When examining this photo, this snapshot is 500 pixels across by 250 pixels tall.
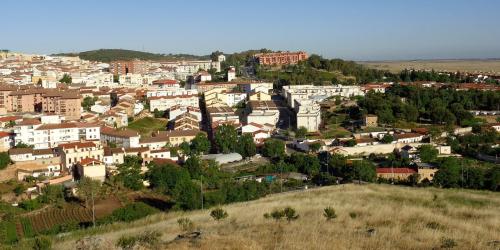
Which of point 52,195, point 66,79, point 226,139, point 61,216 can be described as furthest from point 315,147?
point 66,79

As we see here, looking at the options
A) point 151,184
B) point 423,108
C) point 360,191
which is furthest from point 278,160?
point 423,108

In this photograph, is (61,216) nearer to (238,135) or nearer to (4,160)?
(4,160)

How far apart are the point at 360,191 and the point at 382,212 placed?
3.54 metres

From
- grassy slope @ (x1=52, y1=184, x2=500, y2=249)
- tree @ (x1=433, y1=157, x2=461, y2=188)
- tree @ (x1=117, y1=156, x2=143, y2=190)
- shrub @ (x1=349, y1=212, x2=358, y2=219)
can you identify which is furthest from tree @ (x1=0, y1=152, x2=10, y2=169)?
shrub @ (x1=349, y1=212, x2=358, y2=219)

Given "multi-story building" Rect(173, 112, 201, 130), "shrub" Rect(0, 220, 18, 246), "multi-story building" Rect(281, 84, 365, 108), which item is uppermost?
"multi-story building" Rect(281, 84, 365, 108)

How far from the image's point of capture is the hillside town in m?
19.4

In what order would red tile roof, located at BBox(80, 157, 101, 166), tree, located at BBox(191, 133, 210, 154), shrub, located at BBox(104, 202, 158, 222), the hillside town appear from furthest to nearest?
tree, located at BBox(191, 133, 210, 154) < the hillside town < red tile roof, located at BBox(80, 157, 101, 166) < shrub, located at BBox(104, 202, 158, 222)

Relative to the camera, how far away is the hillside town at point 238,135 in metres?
19.4

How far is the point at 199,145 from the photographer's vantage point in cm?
2347

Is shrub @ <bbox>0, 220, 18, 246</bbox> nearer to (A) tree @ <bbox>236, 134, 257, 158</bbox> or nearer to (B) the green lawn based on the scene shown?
(A) tree @ <bbox>236, 134, 257, 158</bbox>

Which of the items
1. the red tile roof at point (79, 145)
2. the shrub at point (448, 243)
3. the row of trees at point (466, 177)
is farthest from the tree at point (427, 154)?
the shrub at point (448, 243)

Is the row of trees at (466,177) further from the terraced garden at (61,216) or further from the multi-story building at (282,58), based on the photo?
the multi-story building at (282,58)

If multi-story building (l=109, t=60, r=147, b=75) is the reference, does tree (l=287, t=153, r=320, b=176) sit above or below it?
below

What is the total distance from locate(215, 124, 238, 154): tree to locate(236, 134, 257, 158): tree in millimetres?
268
